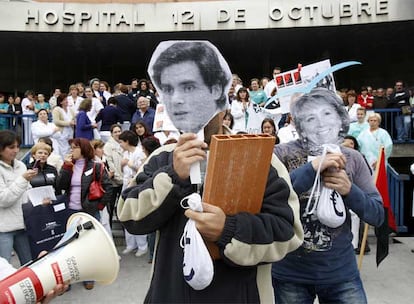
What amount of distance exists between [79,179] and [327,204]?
133 inches

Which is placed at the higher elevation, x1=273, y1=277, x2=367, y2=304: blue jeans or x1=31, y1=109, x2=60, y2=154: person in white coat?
x1=31, y1=109, x2=60, y2=154: person in white coat

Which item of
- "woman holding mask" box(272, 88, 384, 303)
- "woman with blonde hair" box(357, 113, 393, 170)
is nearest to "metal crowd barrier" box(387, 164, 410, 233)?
"woman with blonde hair" box(357, 113, 393, 170)

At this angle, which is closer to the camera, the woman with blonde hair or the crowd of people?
Answer: the crowd of people

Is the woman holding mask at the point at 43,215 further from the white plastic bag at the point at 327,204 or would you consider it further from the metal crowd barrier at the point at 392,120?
the metal crowd barrier at the point at 392,120

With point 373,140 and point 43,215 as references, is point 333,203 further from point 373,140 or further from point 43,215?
point 373,140

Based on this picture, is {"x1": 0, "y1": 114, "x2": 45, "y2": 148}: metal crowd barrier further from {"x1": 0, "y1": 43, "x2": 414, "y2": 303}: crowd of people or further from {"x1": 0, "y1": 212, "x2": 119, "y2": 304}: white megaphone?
{"x1": 0, "y1": 212, "x2": 119, "y2": 304}: white megaphone

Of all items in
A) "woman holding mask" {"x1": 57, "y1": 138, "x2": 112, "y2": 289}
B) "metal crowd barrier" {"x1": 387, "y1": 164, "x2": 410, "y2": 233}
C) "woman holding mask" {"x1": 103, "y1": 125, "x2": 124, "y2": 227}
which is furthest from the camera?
"metal crowd barrier" {"x1": 387, "y1": 164, "x2": 410, "y2": 233}

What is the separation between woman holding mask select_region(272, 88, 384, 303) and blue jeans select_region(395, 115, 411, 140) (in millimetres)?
9868

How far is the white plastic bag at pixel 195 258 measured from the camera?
5.23 feet

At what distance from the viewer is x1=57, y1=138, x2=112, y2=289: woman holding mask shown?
16.7 ft

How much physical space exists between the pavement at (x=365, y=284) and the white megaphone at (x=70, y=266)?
9.78 feet

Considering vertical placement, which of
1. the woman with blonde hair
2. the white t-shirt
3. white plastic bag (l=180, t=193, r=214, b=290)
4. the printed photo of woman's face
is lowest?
the white t-shirt

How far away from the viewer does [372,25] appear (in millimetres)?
16078

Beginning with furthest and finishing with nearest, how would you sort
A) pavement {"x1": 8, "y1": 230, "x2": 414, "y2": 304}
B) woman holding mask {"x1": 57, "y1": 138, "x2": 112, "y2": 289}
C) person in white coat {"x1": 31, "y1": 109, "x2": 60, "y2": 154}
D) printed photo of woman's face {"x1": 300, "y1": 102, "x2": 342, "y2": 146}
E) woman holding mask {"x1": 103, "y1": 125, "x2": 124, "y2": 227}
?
person in white coat {"x1": 31, "y1": 109, "x2": 60, "y2": 154}
woman holding mask {"x1": 103, "y1": 125, "x2": 124, "y2": 227}
woman holding mask {"x1": 57, "y1": 138, "x2": 112, "y2": 289}
pavement {"x1": 8, "y1": 230, "x2": 414, "y2": 304}
printed photo of woman's face {"x1": 300, "y1": 102, "x2": 342, "y2": 146}
